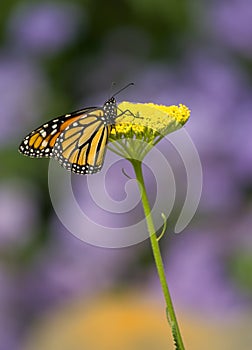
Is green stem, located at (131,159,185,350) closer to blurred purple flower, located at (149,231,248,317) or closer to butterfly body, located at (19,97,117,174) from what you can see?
butterfly body, located at (19,97,117,174)

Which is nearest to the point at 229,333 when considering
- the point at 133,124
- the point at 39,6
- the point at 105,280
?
the point at 105,280

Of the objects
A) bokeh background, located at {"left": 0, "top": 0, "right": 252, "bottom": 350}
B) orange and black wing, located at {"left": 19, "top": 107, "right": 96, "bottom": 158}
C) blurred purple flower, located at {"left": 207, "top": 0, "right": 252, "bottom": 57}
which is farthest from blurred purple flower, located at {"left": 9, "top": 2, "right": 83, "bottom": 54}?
orange and black wing, located at {"left": 19, "top": 107, "right": 96, "bottom": 158}

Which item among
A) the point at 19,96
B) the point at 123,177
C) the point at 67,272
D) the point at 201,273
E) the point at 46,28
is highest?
the point at 46,28

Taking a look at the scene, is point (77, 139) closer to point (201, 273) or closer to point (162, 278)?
point (162, 278)

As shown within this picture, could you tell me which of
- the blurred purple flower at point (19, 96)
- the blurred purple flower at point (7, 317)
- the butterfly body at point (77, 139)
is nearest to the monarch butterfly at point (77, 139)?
the butterfly body at point (77, 139)

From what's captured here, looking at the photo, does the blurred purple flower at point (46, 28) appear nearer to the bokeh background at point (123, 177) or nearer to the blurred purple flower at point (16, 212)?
the bokeh background at point (123, 177)

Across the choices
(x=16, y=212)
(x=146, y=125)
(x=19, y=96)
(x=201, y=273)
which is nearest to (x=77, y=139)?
(x=146, y=125)

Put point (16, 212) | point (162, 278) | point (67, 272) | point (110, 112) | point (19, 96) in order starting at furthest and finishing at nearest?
point (19, 96), point (16, 212), point (67, 272), point (110, 112), point (162, 278)
